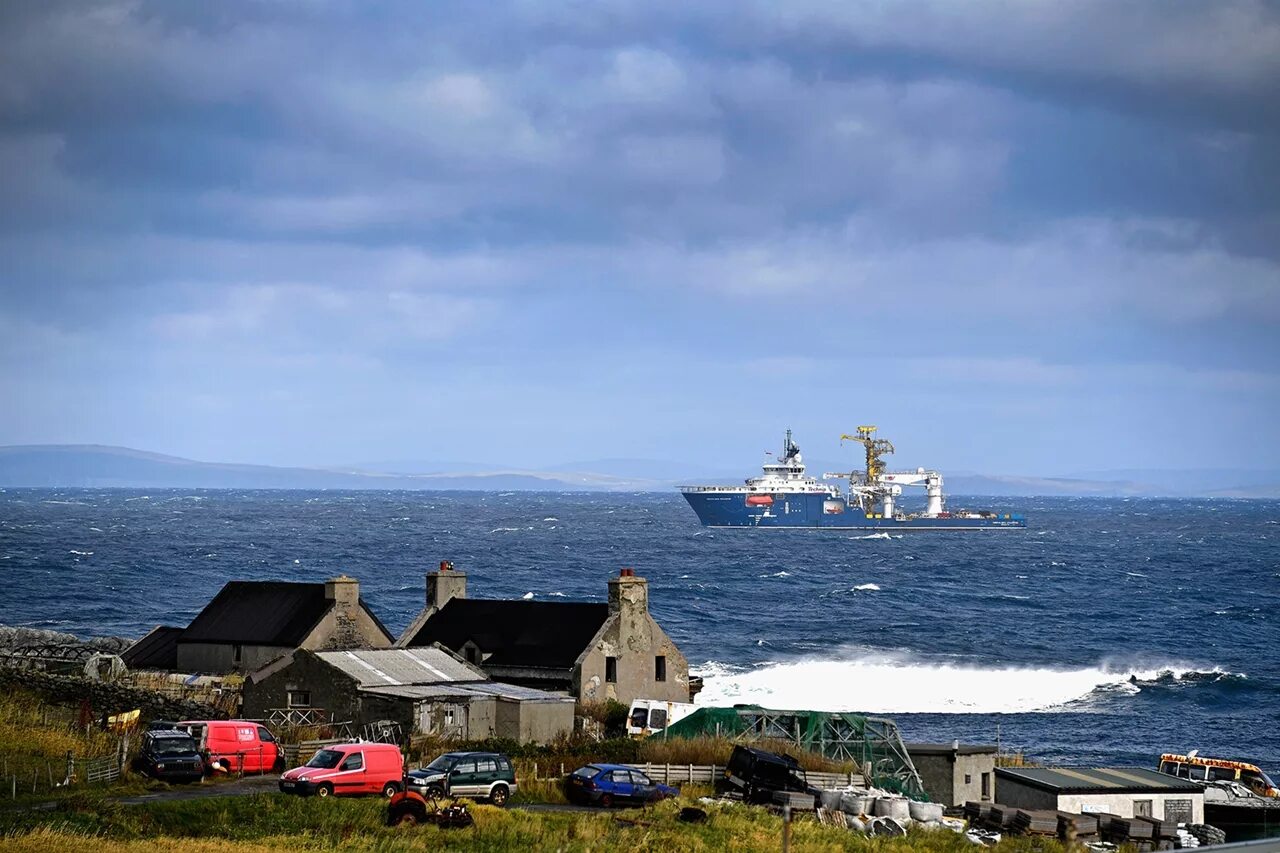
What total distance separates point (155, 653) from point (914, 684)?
38479 millimetres

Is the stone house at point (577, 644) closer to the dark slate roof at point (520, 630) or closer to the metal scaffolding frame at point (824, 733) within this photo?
the dark slate roof at point (520, 630)

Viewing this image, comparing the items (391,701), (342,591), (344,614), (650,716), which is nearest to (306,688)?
(391,701)

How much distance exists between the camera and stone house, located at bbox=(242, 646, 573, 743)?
3459 centimetres

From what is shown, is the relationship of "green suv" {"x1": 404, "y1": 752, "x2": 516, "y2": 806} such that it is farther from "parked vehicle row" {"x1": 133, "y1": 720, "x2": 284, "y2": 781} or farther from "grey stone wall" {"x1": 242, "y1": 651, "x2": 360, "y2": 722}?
"grey stone wall" {"x1": 242, "y1": 651, "x2": 360, "y2": 722}

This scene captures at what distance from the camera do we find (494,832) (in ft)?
85.9

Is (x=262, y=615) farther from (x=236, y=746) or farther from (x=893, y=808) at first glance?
(x=893, y=808)

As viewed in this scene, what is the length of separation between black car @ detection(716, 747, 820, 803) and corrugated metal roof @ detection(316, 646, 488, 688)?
28.7ft

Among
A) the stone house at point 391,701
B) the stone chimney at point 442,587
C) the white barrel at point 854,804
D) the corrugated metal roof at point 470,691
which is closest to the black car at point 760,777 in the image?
the white barrel at point 854,804

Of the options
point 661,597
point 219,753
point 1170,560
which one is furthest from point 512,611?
point 1170,560

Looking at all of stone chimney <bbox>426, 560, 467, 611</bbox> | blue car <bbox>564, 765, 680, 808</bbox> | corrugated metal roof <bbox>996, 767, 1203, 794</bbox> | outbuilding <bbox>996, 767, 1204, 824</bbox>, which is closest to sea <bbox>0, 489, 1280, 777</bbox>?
corrugated metal roof <bbox>996, 767, 1203, 794</bbox>

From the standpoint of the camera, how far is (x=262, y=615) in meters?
43.0

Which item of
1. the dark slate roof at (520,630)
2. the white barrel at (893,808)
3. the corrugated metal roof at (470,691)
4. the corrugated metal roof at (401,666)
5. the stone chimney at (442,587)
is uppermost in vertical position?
the stone chimney at (442,587)

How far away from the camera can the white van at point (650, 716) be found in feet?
124

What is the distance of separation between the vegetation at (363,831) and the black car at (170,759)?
2311 millimetres
